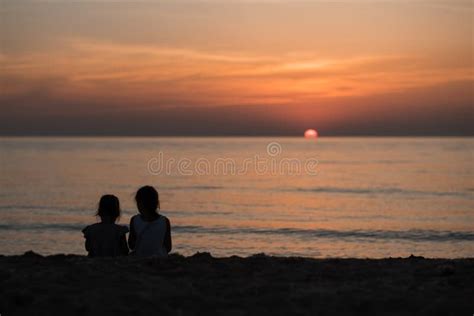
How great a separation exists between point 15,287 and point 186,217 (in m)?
18.2

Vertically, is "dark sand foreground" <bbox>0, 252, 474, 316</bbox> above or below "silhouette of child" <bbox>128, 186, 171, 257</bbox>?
below

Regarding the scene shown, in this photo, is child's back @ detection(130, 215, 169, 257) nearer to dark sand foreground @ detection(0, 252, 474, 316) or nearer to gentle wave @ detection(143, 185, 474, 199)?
dark sand foreground @ detection(0, 252, 474, 316)

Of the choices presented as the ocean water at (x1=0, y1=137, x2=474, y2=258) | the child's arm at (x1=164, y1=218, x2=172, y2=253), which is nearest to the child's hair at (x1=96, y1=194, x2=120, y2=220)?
the child's arm at (x1=164, y1=218, x2=172, y2=253)

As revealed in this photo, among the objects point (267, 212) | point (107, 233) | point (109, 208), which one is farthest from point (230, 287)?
point (267, 212)

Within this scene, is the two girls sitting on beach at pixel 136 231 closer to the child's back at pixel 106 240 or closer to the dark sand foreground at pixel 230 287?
the child's back at pixel 106 240

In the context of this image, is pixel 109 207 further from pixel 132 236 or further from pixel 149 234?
pixel 149 234

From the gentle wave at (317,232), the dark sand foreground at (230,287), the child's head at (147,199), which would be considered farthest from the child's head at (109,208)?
the gentle wave at (317,232)

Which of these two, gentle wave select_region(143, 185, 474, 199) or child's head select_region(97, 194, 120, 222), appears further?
gentle wave select_region(143, 185, 474, 199)

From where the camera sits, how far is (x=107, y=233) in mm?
8828

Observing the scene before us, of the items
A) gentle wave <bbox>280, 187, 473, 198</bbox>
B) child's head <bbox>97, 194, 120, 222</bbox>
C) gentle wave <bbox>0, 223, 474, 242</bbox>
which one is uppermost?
gentle wave <bbox>280, 187, 473, 198</bbox>

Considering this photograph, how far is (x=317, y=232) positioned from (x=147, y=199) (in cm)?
1370

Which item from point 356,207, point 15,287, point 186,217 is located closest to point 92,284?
point 15,287

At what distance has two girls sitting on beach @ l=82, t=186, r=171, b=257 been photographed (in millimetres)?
8430

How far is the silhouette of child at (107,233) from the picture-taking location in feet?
28.4
